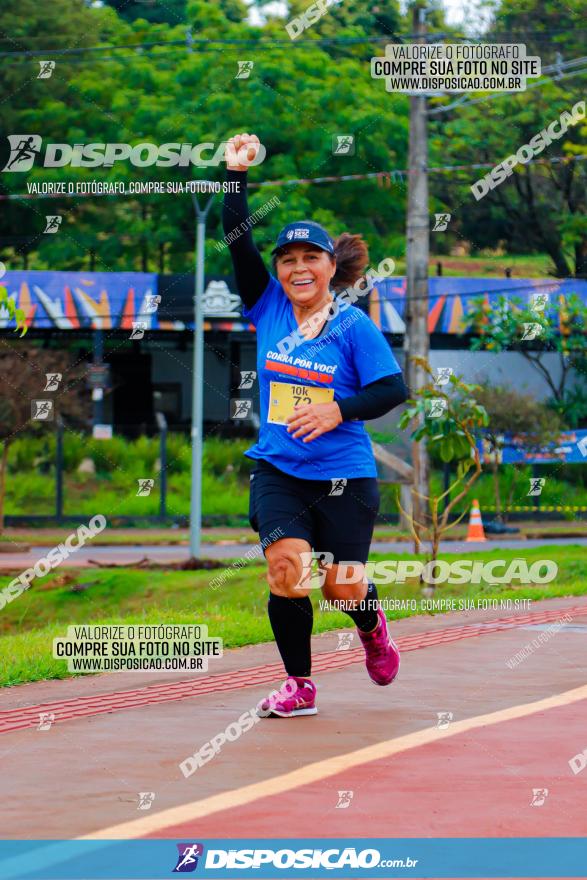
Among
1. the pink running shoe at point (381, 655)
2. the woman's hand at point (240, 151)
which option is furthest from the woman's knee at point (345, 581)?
the woman's hand at point (240, 151)

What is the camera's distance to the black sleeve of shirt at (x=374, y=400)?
6703 mm

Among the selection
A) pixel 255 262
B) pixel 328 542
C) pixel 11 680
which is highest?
pixel 255 262

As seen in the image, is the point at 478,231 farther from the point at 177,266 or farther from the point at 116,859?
the point at 116,859

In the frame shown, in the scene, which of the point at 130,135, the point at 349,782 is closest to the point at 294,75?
the point at 130,135

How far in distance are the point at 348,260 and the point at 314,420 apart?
3.17 feet

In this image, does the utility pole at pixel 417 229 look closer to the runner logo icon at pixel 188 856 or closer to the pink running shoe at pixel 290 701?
the pink running shoe at pixel 290 701

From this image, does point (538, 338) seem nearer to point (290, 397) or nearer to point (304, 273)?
point (304, 273)

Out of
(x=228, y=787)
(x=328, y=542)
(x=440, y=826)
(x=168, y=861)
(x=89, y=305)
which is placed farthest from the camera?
(x=89, y=305)

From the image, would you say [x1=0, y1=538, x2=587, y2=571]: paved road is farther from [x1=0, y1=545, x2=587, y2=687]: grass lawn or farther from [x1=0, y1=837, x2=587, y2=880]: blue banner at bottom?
[x1=0, y1=837, x2=587, y2=880]: blue banner at bottom

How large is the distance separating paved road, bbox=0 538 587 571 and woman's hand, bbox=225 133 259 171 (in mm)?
15958

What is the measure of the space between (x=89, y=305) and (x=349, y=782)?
31217mm

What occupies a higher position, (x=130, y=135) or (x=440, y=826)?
(x=130, y=135)

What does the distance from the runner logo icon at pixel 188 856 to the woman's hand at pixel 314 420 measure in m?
2.62

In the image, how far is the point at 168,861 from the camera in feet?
13.6
